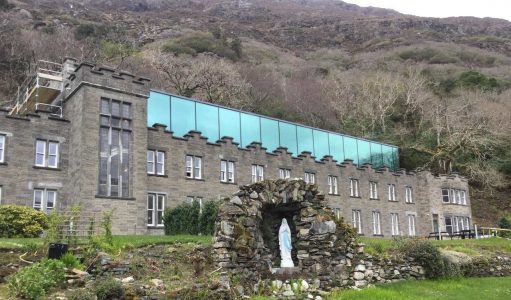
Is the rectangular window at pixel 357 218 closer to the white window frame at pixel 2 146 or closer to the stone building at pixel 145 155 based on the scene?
the stone building at pixel 145 155

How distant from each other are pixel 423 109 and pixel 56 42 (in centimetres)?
4777

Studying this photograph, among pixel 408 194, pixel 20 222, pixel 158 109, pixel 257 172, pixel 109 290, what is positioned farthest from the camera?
pixel 408 194

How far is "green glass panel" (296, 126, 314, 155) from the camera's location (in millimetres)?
47562

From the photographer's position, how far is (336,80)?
80.3 metres

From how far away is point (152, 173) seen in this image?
33.6m

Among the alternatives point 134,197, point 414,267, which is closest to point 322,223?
point 414,267

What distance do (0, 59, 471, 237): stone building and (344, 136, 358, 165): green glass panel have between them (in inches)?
44.8

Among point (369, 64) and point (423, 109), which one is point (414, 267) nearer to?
point (423, 109)

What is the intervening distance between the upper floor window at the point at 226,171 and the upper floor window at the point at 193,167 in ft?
6.72

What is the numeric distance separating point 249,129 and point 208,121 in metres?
4.57

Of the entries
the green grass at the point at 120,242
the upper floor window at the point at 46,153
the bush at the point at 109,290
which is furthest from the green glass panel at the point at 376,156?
the bush at the point at 109,290

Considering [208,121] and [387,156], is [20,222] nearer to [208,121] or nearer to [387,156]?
[208,121]

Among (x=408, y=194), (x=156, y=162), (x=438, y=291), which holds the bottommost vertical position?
(x=438, y=291)

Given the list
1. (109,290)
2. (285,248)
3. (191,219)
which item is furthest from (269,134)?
(109,290)
